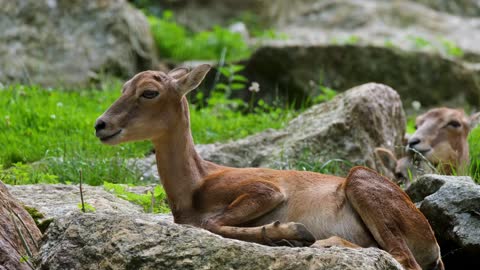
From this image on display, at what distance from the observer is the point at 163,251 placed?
221 inches

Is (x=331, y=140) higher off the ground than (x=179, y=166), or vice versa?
(x=179, y=166)

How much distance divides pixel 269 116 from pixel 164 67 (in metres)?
4.96

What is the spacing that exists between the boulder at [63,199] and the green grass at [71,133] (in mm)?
574

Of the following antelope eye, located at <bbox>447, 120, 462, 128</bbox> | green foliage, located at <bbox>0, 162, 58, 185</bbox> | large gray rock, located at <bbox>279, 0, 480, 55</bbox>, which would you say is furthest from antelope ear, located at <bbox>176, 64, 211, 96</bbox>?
large gray rock, located at <bbox>279, 0, 480, 55</bbox>

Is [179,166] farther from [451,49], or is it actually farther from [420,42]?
[451,49]

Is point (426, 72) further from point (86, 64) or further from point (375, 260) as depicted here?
point (375, 260)

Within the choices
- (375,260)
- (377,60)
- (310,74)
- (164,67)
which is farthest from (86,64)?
(375,260)

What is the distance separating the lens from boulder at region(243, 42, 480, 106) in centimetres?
1617

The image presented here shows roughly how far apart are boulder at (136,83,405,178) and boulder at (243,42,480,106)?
5.05 metres

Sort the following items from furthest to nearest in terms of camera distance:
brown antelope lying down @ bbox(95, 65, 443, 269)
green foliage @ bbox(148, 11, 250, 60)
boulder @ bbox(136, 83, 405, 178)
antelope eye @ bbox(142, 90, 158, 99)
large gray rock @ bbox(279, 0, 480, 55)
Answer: large gray rock @ bbox(279, 0, 480, 55)
green foliage @ bbox(148, 11, 250, 60)
boulder @ bbox(136, 83, 405, 178)
antelope eye @ bbox(142, 90, 158, 99)
brown antelope lying down @ bbox(95, 65, 443, 269)

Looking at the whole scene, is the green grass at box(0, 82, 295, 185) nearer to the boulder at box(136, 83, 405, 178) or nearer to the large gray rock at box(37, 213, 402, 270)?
the boulder at box(136, 83, 405, 178)

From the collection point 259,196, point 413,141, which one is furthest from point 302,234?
point 413,141

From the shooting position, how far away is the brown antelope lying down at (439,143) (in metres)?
10.8

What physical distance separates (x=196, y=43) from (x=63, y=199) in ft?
34.9
